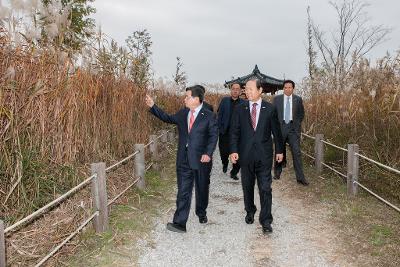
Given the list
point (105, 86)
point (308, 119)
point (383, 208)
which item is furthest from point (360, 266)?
point (308, 119)

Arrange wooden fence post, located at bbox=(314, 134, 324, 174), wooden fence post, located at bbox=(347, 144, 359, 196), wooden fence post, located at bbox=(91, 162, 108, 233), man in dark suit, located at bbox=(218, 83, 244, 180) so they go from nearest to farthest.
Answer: wooden fence post, located at bbox=(91, 162, 108, 233) → wooden fence post, located at bbox=(347, 144, 359, 196) → man in dark suit, located at bbox=(218, 83, 244, 180) → wooden fence post, located at bbox=(314, 134, 324, 174)

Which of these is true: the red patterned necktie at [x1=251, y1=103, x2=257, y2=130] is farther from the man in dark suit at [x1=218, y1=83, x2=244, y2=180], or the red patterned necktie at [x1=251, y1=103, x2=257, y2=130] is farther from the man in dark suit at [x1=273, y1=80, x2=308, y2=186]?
the man in dark suit at [x1=218, y1=83, x2=244, y2=180]

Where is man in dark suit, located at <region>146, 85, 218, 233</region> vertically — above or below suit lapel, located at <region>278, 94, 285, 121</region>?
below

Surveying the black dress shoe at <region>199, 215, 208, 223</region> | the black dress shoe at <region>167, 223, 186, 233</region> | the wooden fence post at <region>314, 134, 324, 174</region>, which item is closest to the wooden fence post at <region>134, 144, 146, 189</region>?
the black dress shoe at <region>199, 215, 208, 223</region>

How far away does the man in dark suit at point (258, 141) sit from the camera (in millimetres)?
4656

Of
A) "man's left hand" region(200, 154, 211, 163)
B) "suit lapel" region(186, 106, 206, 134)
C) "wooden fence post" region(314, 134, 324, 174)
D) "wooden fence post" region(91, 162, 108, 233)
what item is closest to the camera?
"wooden fence post" region(91, 162, 108, 233)

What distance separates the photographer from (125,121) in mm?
6785

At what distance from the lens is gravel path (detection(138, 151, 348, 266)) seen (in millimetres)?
4031

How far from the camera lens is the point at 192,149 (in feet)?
15.5

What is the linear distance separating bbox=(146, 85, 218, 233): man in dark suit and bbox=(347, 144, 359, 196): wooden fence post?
7.61 ft

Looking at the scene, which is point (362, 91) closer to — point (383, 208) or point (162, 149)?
point (383, 208)

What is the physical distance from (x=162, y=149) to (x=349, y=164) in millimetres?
4110

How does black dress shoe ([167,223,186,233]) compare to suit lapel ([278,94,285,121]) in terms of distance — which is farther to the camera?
suit lapel ([278,94,285,121])

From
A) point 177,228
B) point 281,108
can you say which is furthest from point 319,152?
point 177,228
